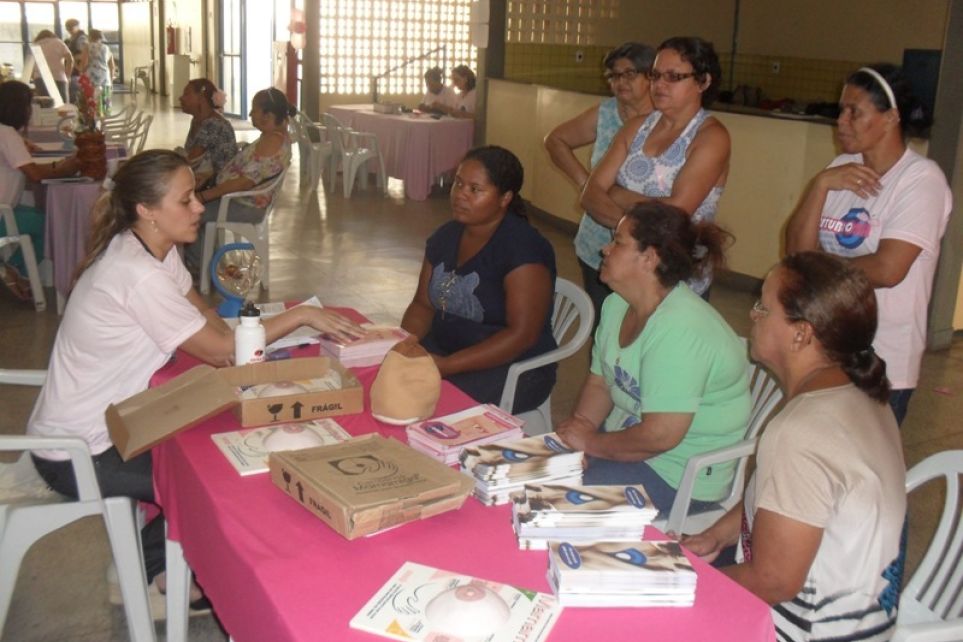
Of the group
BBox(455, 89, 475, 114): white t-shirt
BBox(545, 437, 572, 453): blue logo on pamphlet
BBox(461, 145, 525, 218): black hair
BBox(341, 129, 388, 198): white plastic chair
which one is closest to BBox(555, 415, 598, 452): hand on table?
BBox(545, 437, 572, 453): blue logo on pamphlet

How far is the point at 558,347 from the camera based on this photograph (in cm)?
307

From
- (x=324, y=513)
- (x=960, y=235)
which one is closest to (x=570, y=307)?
(x=324, y=513)

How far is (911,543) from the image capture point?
3086 millimetres

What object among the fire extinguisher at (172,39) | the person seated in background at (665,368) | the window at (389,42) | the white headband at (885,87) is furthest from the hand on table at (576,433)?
the fire extinguisher at (172,39)

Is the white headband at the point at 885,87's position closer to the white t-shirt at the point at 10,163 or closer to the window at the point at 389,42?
the white t-shirt at the point at 10,163

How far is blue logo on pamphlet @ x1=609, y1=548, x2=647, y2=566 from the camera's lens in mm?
1433

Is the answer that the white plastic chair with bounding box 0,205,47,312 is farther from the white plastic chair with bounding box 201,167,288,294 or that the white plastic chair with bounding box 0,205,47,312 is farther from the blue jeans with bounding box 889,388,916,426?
the blue jeans with bounding box 889,388,916,426

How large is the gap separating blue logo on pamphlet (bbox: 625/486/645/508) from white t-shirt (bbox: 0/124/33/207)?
4.69 meters

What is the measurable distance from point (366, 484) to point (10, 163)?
4.48m

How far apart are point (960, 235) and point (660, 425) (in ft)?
11.6

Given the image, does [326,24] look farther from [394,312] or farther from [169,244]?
[169,244]

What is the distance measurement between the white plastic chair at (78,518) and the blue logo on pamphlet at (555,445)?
1028mm

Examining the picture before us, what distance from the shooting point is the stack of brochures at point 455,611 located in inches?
51.0

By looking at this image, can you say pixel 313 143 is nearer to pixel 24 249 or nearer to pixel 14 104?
pixel 14 104
